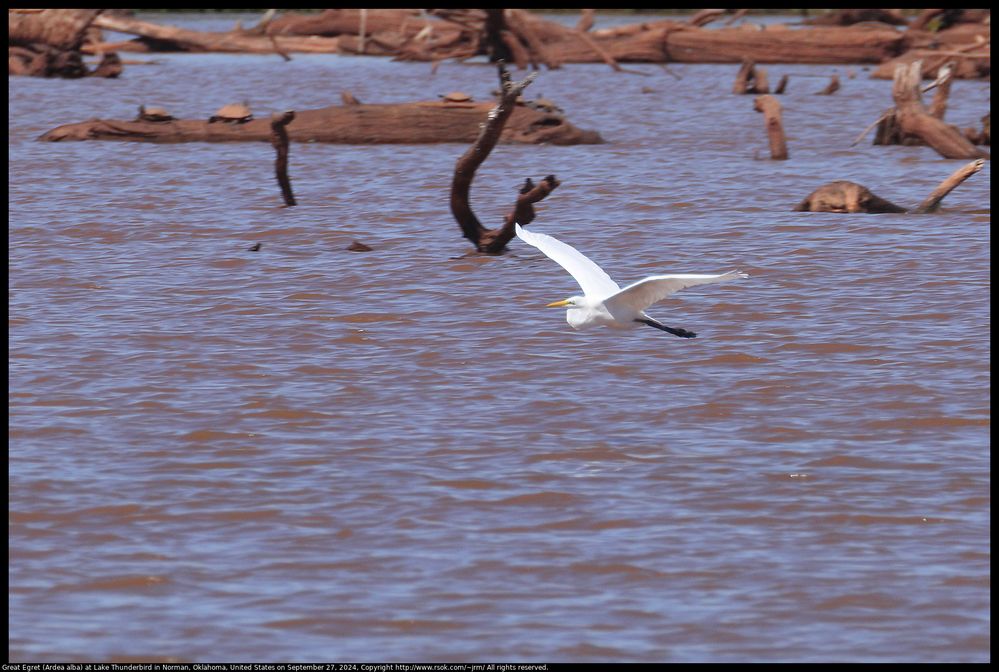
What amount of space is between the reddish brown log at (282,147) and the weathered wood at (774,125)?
267 inches

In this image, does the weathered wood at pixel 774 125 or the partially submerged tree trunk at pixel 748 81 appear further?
the partially submerged tree trunk at pixel 748 81

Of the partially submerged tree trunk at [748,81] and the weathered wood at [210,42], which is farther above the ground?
the partially submerged tree trunk at [748,81]

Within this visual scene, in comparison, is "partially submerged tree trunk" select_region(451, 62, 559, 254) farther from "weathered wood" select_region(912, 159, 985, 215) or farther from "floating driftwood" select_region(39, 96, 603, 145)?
"floating driftwood" select_region(39, 96, 603, 145)

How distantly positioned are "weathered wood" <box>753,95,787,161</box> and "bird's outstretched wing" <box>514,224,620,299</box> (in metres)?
10.8

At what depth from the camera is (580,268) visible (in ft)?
36.6

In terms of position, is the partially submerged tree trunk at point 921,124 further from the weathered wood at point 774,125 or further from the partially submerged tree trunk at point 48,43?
the partially submerged tree trunk at point 48,43

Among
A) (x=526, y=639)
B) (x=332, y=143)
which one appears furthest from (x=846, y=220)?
(x=526, y=639)

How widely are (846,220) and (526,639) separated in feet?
40.3

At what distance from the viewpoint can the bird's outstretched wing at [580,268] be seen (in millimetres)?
10680

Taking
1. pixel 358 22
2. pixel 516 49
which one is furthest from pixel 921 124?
pixel 358 22

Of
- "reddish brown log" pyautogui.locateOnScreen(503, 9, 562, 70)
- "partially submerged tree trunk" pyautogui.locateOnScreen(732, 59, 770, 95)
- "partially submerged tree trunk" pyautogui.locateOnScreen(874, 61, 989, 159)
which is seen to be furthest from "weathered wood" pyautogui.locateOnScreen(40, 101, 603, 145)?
"reddish brown log" pyautogui.locateOnScreen(503, 9, 562, 70)

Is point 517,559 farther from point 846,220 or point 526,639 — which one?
point 846,220

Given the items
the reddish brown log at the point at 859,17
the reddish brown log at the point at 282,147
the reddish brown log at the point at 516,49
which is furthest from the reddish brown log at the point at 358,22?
the reddish brown log at the point at 282,147

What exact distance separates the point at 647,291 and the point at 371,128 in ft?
50.3
